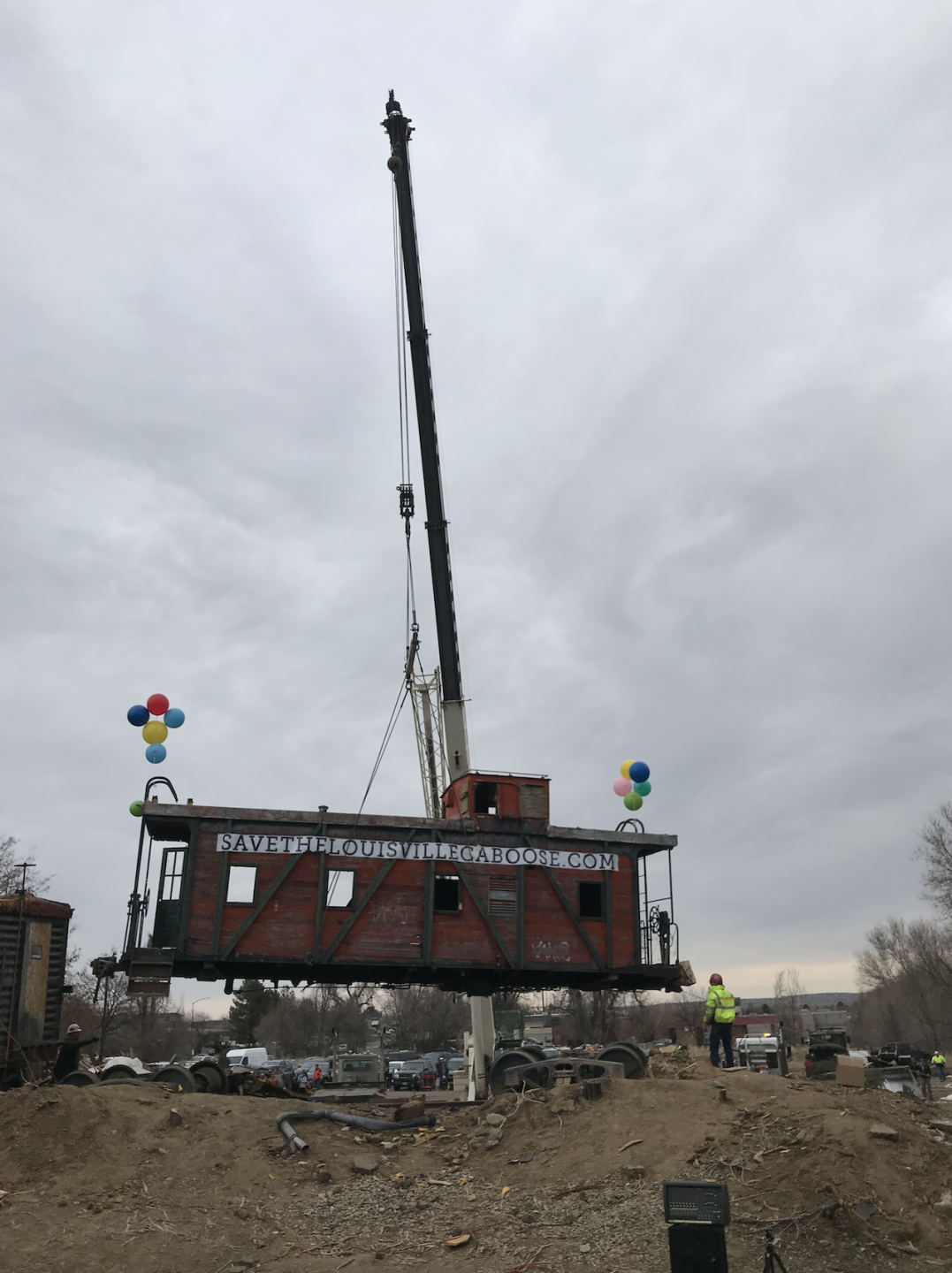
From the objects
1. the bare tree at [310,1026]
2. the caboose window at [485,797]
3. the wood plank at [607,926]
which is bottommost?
the bare tree at [310,1026]

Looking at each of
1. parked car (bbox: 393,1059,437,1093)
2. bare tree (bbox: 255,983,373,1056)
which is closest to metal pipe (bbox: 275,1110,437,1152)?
parked car (bbox: 393,1059,437,1093)

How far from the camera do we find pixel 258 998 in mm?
95125

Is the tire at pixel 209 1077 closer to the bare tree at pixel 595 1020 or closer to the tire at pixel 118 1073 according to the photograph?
the tire at pixel 118 1073

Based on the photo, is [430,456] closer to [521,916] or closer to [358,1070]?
[521,916]

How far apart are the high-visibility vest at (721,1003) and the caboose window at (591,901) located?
3256 mm

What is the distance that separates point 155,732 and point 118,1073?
631 cm

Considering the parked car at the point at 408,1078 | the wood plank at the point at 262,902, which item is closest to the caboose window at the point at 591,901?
the wood plank at the point at 262,902

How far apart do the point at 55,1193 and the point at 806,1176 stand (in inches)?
362

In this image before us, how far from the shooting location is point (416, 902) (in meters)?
20.2

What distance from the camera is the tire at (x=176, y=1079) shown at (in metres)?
17.8

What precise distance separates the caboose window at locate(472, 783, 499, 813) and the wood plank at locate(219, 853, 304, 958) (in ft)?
12.8

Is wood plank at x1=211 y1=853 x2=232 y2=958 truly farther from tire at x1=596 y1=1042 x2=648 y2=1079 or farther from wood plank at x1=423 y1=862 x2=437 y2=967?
tire at x1=596 y1=1042 x2=648 y2=1079

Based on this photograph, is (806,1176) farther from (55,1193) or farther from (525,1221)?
(55,1193)

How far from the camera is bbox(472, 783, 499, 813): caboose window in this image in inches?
842
